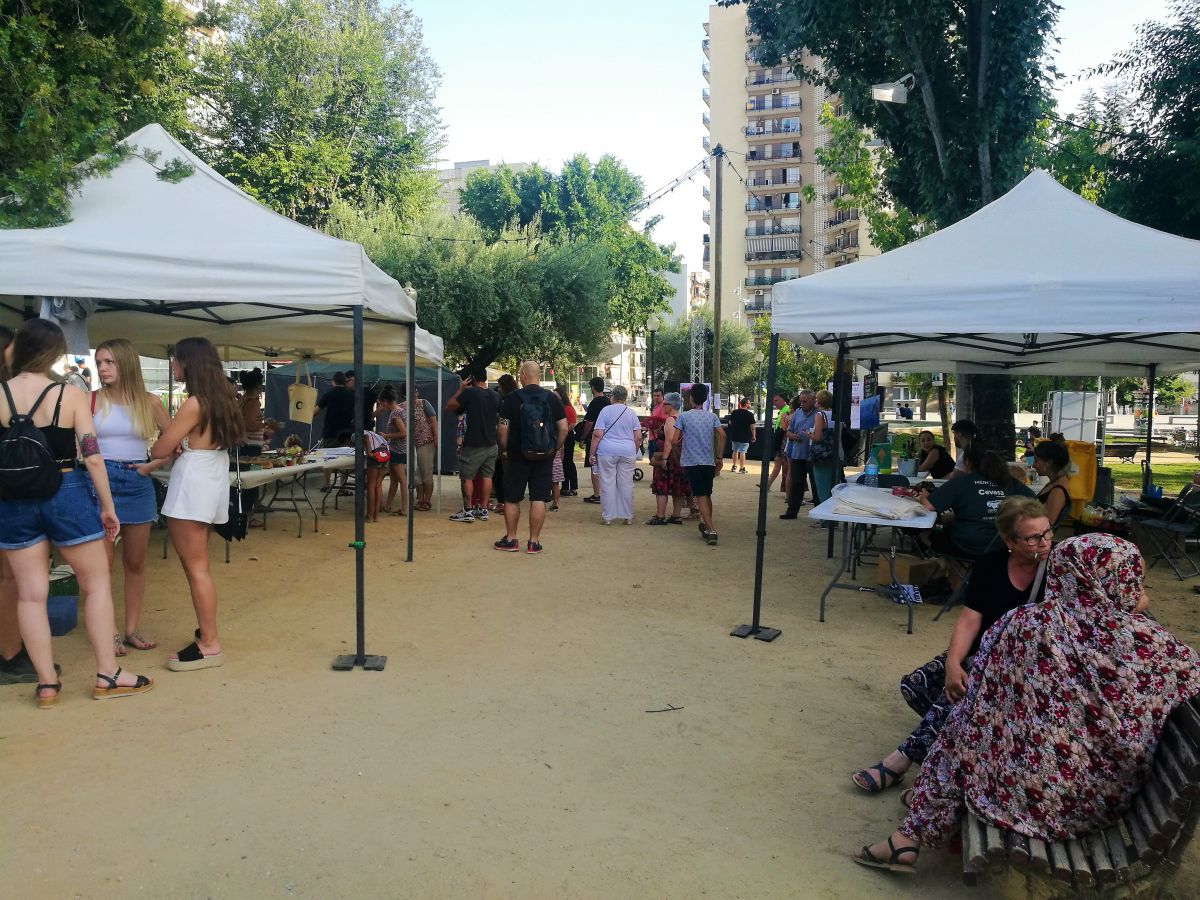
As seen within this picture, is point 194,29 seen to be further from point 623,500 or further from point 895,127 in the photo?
point 895,127

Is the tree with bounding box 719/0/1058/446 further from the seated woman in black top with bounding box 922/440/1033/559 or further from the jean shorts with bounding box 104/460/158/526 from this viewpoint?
the jean shorts with bounding box 104/460/158/526

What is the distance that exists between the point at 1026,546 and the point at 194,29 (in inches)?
357

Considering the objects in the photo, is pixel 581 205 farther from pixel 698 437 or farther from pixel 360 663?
pixel 360 663

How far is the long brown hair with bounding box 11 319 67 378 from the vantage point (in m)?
3.92

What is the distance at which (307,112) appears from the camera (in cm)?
2467

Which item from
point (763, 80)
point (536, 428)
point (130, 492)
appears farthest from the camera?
point (763, 80)

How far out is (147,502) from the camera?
185 inches

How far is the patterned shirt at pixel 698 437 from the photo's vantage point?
9.45m

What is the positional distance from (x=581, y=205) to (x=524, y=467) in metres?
34.8

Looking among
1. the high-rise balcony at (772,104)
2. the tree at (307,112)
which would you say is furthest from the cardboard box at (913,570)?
the high-rise balcony at (772,104)

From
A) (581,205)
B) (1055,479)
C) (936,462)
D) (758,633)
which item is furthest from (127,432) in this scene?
(581,205)

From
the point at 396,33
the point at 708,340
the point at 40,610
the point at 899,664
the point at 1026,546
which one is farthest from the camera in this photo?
→ the point at 708,340

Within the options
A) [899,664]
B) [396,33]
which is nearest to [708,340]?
[396,33]

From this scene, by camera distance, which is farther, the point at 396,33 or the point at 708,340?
the point at 708,340
